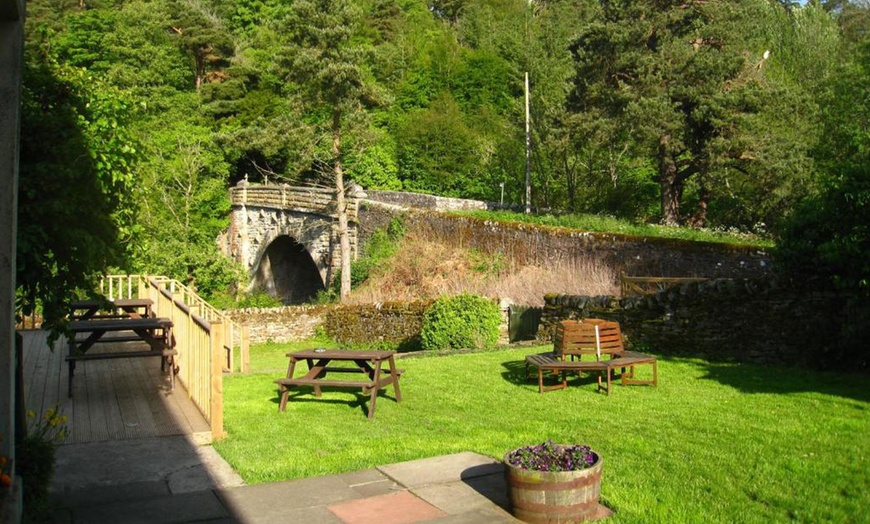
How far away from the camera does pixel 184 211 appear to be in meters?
38.1

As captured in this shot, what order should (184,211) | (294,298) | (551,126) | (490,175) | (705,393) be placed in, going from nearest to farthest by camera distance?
(705,393), (551,126), (184,211), (294,298), (490,175)

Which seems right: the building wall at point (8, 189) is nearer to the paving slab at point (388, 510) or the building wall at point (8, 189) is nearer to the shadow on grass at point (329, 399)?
the paving slab at point (388, 510)

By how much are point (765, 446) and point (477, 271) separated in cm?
1879

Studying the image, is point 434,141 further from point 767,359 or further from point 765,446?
point 765,446

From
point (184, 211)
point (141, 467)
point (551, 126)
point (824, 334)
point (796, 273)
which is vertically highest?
point (551, 126)

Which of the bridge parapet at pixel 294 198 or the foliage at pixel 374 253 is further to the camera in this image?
the bridge parapet at pixel 294 198

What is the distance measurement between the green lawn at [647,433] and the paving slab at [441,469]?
0.92 ft

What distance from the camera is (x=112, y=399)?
955 cm

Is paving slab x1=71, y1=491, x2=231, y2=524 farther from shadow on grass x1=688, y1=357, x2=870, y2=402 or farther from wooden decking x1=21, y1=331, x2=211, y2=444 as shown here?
shadow on grass x1=688, y1=357, x2=870, y2=402

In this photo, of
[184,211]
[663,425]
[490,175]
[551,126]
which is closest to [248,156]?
[184,211]

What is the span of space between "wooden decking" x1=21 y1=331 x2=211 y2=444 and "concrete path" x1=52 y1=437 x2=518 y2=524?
2.45 ft

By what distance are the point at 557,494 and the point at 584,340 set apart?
222 inches

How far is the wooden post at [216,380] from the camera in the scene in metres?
7.76

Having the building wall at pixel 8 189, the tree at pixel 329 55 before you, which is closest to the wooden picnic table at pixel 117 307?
the building wall at pixel 8 189
